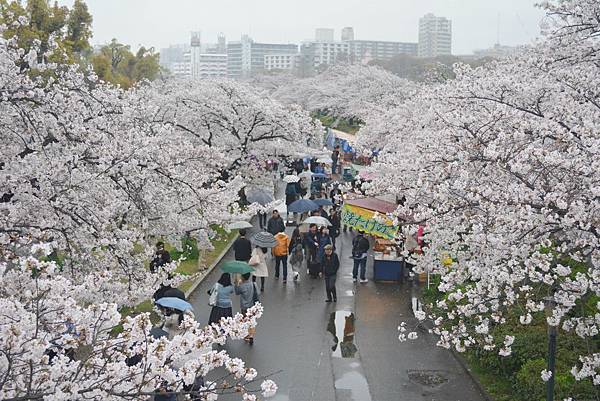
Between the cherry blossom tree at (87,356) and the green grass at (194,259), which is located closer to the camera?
the cherry blossom tree at (87,356)

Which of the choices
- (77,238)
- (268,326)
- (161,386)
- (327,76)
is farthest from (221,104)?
(327,76)

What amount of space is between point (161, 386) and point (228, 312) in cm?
701

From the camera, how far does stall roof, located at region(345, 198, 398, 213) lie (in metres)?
16.5

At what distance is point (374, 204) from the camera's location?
55.5 ft

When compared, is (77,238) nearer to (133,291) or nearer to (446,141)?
(133,291)

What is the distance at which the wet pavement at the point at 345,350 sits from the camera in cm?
1034

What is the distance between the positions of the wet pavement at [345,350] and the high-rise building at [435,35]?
17226 cm

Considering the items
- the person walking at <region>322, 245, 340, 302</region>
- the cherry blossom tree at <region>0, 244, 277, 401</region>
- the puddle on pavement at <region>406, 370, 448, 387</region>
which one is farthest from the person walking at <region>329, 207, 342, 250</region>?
the cherry blossom tree at <region>0, 244, 277, 401</region>

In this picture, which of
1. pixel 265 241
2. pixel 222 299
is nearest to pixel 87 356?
pixel 222 299

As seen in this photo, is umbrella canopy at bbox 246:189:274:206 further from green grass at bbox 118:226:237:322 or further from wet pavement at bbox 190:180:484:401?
wet pavement at bbox 190:180:484:401

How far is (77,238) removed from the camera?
817 cm

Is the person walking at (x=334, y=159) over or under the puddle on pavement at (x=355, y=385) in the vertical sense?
over

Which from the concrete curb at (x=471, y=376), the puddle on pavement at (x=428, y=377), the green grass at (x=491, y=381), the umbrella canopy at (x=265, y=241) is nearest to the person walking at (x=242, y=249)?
the umbrella canopy at (x=265, y=241)

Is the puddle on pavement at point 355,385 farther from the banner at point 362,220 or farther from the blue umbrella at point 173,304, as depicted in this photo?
the banner at point 362,220
